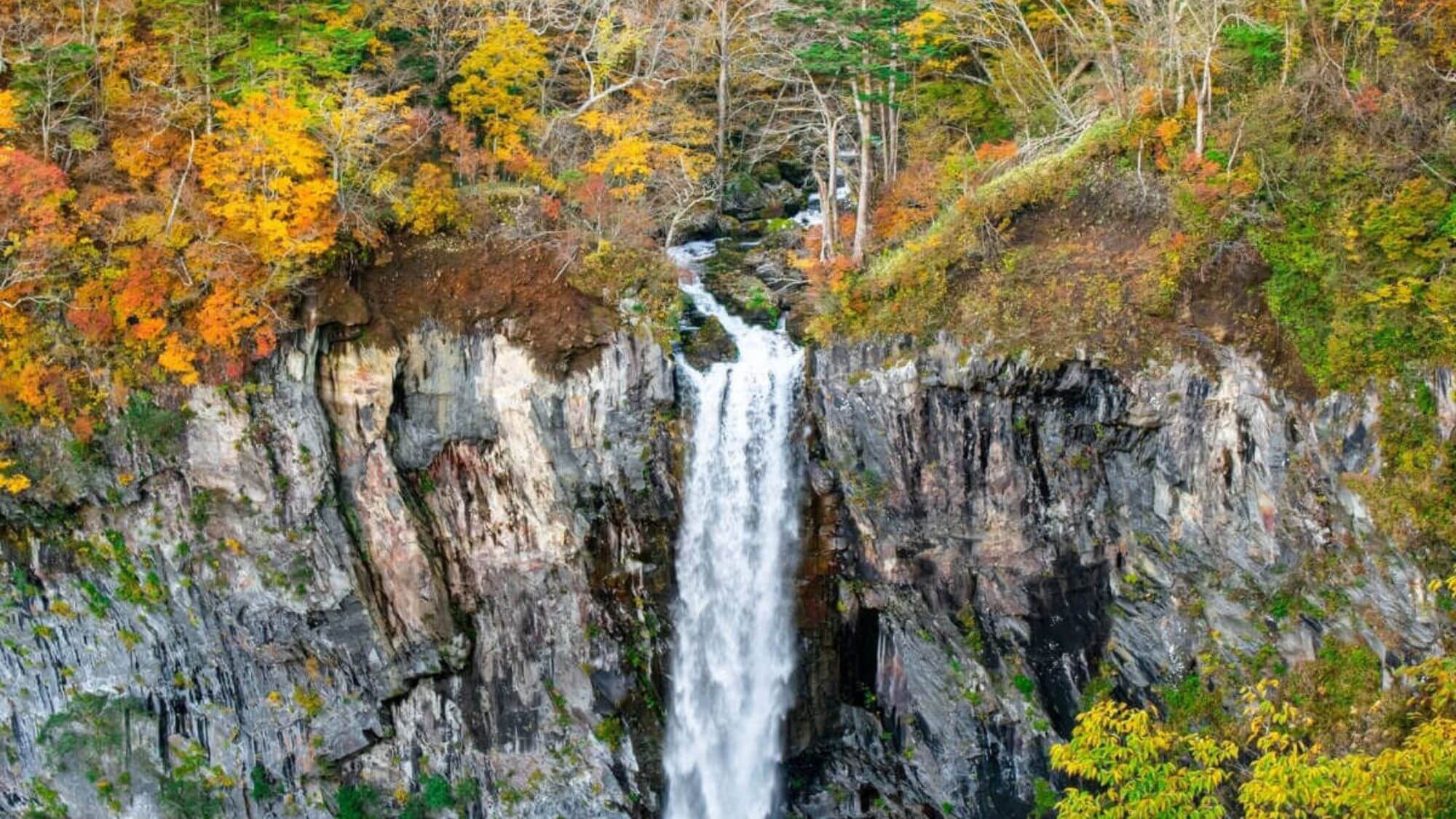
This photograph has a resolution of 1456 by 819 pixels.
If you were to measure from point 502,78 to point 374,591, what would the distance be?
37.0 feet

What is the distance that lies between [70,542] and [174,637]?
9.62 ft

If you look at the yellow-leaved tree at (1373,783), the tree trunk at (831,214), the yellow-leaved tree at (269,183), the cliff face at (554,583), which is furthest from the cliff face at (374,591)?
the yellow-leaved tree at (1373,783)

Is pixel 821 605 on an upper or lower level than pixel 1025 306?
lower

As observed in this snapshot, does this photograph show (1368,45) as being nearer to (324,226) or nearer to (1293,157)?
(1293,157)

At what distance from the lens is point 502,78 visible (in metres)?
22.4

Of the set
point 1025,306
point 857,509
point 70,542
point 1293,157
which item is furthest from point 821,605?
point 70,542

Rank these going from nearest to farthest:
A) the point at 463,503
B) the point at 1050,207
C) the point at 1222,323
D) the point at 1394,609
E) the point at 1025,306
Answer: the point at 1394,609
the point at 1222,323
the point at 1025,306
the point at 1050,207
the point at 463,503

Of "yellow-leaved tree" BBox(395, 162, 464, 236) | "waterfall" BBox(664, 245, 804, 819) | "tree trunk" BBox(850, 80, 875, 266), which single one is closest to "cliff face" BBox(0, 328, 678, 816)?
"waterfall" BBox(664, 245, 804, 819)

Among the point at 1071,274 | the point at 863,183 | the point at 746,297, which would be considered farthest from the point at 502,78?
the point at 1071,274

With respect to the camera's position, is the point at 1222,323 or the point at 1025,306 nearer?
the point at 1222,323

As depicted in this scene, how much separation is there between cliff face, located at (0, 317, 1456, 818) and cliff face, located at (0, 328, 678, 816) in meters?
0.06

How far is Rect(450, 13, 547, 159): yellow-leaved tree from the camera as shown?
22.2 m

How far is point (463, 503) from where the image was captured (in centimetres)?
2069

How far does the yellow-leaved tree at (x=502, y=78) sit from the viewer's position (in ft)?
73.0
